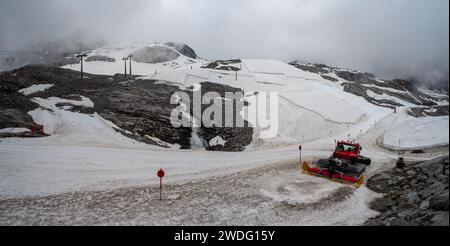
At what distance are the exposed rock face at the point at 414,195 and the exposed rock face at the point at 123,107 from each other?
631 inches

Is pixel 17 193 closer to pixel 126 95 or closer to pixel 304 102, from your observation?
pixel 126 95

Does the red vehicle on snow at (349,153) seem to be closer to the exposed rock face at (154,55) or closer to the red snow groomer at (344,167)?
the red snow groomer at (344,167)

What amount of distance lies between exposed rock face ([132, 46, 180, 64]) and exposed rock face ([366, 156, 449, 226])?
158m

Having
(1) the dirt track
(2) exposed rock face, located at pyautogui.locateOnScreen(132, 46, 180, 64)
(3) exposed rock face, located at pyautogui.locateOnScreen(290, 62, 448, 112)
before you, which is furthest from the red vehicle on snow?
(2) exposed rock face, located at pyautogui.locateOnScreen(132, 46, 180, 64)

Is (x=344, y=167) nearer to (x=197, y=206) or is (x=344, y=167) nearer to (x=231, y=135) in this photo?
(x=197, y=206)

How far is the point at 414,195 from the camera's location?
14.0m

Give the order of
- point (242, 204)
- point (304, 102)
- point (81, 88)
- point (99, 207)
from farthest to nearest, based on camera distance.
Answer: point (304, 102), point (81, 88), point (242, 204), point (99, 207)

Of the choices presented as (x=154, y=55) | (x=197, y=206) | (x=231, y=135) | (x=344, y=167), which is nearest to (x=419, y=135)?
(x=344, y=167)

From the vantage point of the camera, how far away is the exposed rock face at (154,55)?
6491 inches

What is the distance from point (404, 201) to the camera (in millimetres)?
13836

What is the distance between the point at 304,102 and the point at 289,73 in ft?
131

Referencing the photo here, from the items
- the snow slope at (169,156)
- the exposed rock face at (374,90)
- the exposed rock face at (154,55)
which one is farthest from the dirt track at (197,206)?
the exposed rock face at (154,55)
